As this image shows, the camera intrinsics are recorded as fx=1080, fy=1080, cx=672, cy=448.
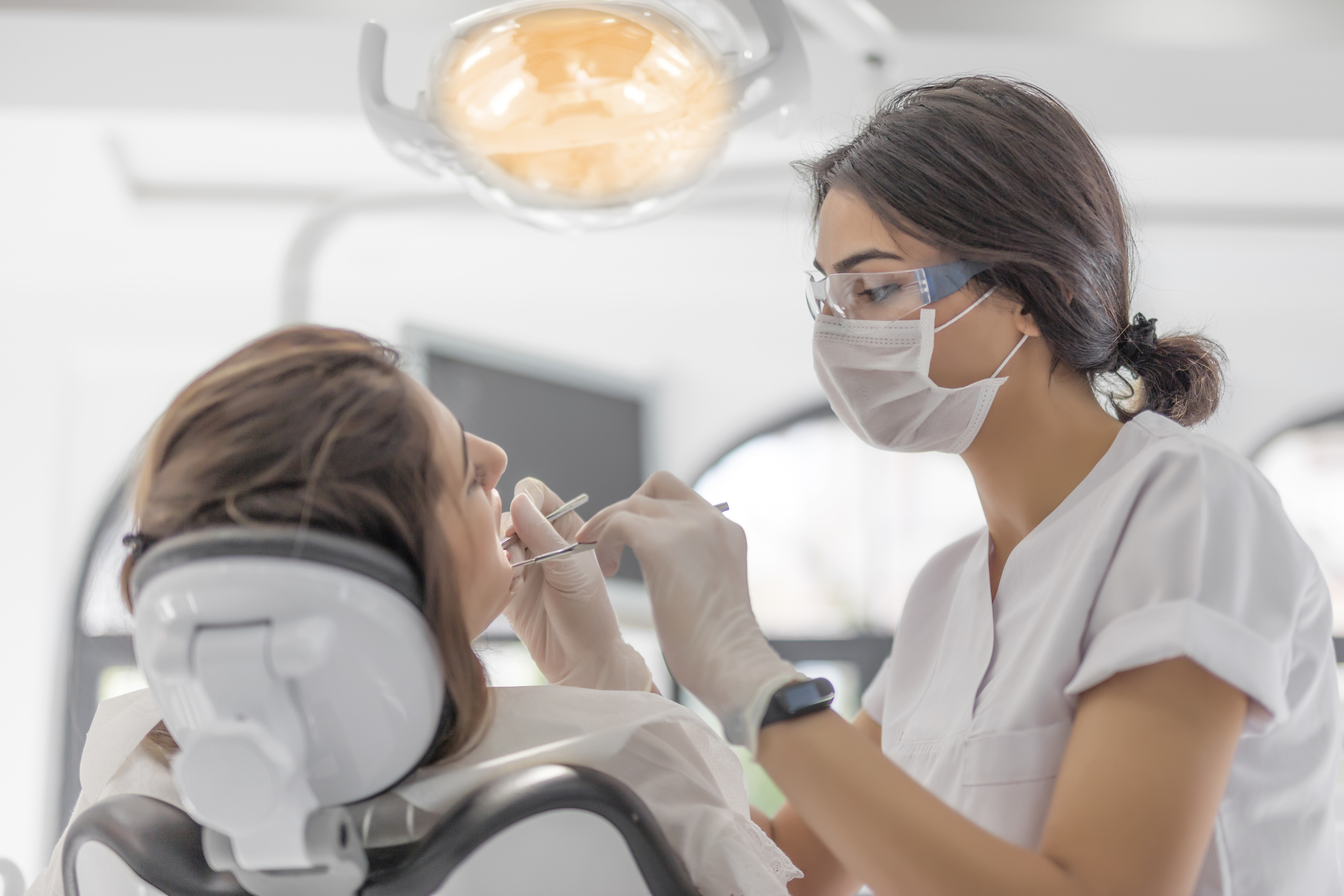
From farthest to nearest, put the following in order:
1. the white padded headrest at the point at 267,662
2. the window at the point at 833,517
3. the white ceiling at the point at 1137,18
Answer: the window at the point at 833,517, the white ceiling at the point at 1137,18, the white padded headrest at the point at 267,662

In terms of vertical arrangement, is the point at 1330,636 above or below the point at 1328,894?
above

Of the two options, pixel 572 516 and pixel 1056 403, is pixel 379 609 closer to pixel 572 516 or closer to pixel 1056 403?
pixel 572 516

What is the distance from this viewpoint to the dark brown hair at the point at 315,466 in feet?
2.49

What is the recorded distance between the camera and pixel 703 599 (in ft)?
3.15

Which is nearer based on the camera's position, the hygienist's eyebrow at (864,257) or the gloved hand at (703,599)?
the gloved hand at (703,599)

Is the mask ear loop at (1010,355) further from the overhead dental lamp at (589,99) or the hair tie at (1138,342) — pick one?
the overhead dental lamp at (589,99)

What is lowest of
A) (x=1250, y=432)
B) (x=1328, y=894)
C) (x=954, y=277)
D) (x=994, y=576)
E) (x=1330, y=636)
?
(x=1250, y=432)

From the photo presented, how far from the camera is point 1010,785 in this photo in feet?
3.39

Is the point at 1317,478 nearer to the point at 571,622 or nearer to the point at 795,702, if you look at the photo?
the point at 571,622

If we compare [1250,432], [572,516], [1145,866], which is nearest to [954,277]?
[572,516]

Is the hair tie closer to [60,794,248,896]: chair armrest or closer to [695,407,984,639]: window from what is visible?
[60,794,248,896]: chair armrest

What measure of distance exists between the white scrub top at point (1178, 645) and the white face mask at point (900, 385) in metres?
0.15

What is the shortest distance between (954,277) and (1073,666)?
44 cm

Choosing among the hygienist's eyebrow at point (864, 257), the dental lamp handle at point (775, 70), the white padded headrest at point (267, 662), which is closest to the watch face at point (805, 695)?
the white padded headrest at point (267, 662)
